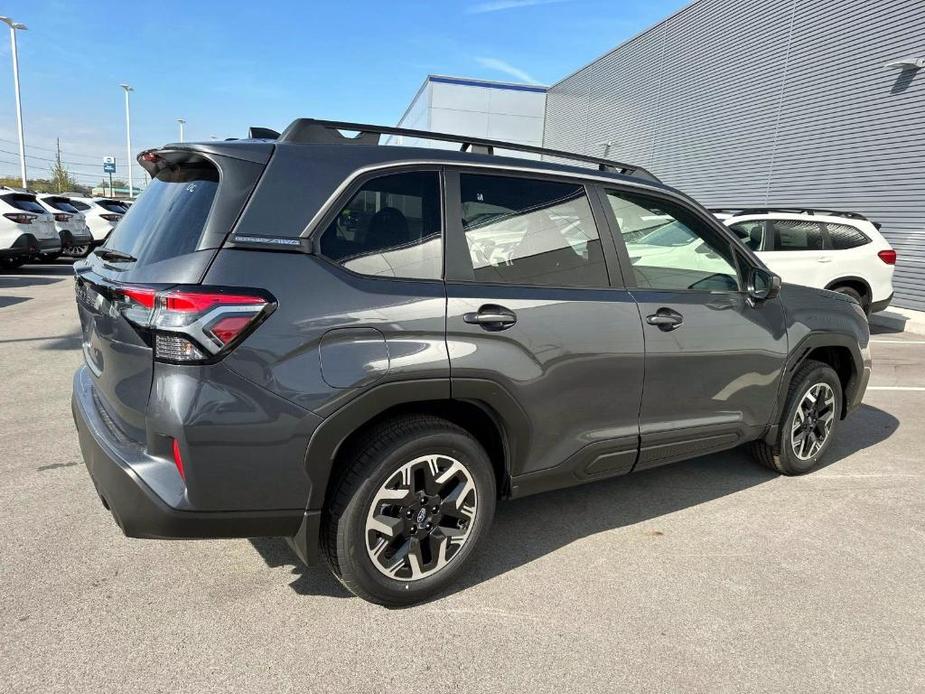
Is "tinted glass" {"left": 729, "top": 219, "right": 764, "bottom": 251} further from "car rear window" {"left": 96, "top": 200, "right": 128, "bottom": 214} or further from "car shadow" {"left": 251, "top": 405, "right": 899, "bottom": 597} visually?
"car rear window" {"left": 96, "top": 200, "right": 128, "bottom": 214}

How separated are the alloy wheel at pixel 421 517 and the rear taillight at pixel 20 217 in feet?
45.9

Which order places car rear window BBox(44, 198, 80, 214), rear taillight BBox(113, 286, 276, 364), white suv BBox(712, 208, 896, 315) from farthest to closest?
car rear window BBox(44, 198, 80, 214) → white suv BBox(712, 208, 896, 315) → rear taillight BBox(113, 286, 276, 364)

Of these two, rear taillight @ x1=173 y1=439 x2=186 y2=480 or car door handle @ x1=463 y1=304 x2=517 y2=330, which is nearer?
rear taillight @ x1=173 y1=439 x2=186 y2=480

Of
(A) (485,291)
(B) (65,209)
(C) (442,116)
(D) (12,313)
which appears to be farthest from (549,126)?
(A) (485,291)

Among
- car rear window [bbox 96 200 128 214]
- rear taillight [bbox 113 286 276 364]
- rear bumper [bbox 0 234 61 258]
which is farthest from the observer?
car rear window [bbox 96 200 128 214]

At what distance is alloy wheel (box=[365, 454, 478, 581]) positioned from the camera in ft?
8.35

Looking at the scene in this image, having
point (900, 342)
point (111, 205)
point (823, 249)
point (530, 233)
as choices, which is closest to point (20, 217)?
point (111, 205)

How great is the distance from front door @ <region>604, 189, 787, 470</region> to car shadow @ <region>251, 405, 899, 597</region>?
42 centimetres

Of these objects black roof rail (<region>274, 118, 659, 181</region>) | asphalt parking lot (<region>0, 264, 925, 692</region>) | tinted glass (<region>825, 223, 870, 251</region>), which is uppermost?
black roof rail (<region>274, 118, 659, 181</region>)

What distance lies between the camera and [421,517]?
104 inches

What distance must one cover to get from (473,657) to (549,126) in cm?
3194

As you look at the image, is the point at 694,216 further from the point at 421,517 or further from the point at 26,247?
the point at 26,247

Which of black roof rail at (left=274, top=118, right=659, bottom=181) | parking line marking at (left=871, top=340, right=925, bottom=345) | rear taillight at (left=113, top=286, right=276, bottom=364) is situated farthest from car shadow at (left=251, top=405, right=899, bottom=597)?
parking line marking at (left=871, top=340, right=925, bottom=345)

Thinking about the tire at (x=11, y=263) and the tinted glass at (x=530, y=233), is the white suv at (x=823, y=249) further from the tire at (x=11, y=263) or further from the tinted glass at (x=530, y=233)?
the tire at (x=11, y=263)
